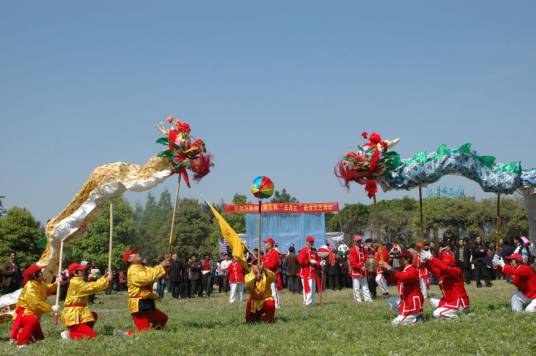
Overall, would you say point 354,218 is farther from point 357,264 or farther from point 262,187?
point 262,187

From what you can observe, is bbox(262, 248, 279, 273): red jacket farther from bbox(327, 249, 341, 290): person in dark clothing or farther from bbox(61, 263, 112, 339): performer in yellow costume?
bbox(327, 249, 341, 290): person in dark clothing

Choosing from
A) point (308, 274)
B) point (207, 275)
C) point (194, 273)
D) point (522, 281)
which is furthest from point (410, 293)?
point (207, 275)

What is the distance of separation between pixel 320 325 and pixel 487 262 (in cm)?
1427

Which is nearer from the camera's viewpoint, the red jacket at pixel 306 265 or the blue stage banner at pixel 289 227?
the red jacket at pixel 306 265

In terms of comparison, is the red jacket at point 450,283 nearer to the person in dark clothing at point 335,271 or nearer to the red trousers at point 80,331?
the red trousers at point 80,331

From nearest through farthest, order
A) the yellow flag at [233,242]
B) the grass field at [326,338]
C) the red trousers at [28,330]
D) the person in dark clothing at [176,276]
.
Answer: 1. the grass field at [326,338]
2. the red trousers at [28,330]
3. the yellow flag at [233,242]
4. the person in dark clothing at [176,276]

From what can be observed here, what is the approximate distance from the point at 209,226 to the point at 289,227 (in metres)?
24.0

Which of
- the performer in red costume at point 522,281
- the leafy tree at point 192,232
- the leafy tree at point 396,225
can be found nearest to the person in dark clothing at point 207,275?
the performer in red costume at point 522,281

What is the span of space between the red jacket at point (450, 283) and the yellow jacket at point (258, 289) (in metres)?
3.47

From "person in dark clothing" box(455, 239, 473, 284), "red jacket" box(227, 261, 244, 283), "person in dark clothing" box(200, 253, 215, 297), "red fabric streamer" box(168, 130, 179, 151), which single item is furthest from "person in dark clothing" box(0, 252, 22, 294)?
"person in dark clothing" box(455, 239, 473, 284)

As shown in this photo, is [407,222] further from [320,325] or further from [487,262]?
[320,325]

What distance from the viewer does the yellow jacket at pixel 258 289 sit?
1265cm

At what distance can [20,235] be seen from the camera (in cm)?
3166

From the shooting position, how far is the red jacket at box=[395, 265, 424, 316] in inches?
484
